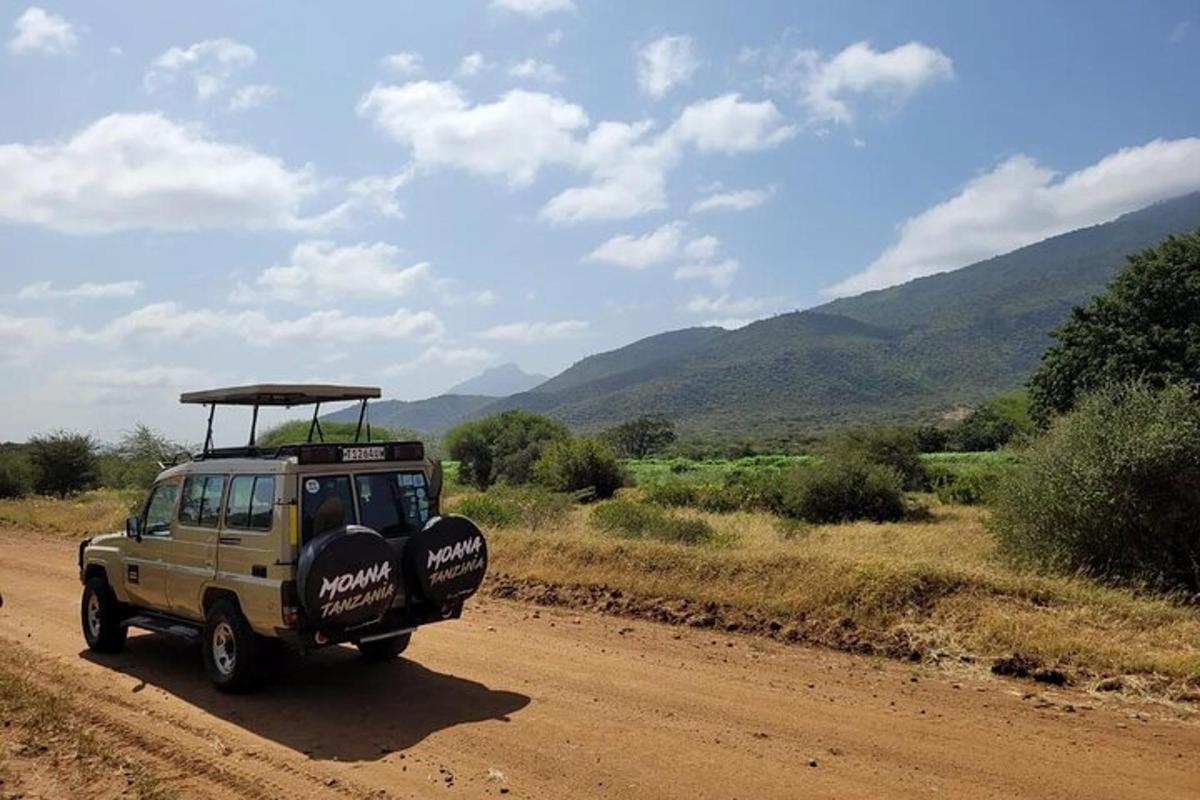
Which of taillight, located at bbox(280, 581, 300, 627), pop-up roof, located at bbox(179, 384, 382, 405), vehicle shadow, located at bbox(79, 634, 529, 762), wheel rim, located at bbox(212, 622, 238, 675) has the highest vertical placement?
pop-up roof, located at bbox(179, 384, 382, 405)

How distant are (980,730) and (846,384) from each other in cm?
17093

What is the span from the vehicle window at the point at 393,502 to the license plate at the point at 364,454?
0.55 feet

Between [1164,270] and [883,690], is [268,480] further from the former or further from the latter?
[1164,270]

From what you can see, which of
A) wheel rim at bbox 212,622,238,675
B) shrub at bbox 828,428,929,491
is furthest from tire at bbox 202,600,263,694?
shrub at bbox 828,428,929,491

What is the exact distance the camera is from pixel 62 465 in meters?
44.9

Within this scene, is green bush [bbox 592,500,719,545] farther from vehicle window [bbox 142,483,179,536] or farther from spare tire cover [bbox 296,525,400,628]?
spare tire cover [bbox 296,525,400,628]

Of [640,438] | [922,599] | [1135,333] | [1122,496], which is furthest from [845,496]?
[640,438]

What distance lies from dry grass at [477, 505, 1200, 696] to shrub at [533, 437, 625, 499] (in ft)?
74.8

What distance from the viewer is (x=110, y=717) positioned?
7.73 meters

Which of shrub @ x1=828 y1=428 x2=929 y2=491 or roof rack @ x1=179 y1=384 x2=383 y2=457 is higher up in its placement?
roof rack @ x1=179 y1=384 x2=383 y2=457

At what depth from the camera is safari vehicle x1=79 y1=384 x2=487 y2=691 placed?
7.72m

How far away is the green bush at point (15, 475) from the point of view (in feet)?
137

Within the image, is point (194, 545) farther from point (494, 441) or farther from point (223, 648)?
point (494, 441)

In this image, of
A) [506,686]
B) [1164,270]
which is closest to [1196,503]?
[506,686]
